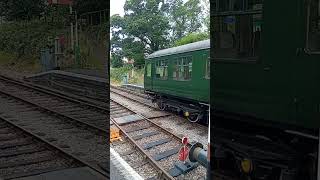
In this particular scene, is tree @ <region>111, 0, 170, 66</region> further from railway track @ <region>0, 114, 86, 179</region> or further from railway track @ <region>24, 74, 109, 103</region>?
railway track @ <region>0, 114, 86, 179</region>

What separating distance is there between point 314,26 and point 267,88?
25cm

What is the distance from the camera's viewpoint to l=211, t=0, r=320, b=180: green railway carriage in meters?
1.18

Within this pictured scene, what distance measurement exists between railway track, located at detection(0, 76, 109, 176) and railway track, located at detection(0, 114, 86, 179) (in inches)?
2.1

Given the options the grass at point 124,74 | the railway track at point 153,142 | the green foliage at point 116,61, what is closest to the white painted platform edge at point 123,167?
the railway track at point 153,142

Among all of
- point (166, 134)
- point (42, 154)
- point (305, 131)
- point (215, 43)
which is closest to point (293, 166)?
point (305, 131)

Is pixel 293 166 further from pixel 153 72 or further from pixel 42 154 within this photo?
pixel 42 154

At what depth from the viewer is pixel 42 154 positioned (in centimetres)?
311

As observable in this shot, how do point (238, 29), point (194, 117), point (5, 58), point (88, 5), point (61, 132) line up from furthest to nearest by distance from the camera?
point (61, 132) → point (88, 5) → point (5, 58) → point (194, 117) → point (238, 29)

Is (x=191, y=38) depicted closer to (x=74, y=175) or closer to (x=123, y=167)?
(x=123, y=167)

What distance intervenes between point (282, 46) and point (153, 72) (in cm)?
81

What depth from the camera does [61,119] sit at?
9.98 ft

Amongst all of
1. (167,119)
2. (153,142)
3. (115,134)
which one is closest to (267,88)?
(167,119)

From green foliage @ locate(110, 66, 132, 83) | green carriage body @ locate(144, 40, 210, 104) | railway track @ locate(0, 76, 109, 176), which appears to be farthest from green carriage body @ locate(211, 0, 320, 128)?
railway track @ locate(0, 76, 109, 176)

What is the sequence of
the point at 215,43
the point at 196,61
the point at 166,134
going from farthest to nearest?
the point at 166,134, the point at 196,61, the point at 215,43
